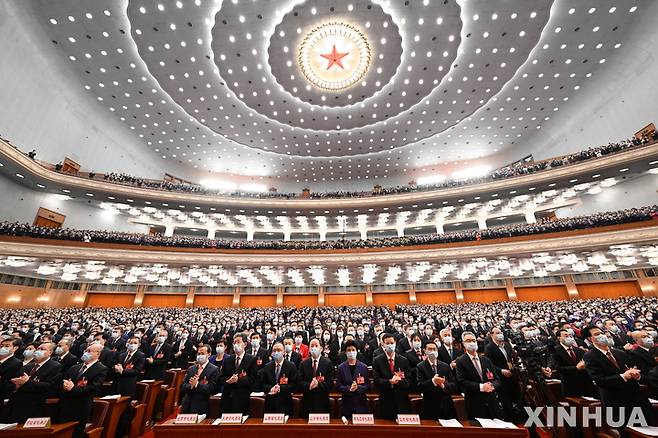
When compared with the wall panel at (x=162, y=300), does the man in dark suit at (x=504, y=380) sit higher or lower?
lower

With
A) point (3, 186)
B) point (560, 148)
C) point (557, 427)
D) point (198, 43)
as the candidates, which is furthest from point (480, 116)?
point (3, 186)

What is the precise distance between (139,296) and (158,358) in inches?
729

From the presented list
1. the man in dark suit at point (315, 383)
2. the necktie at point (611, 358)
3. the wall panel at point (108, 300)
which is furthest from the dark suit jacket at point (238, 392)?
the wall panel at point (108, 300)

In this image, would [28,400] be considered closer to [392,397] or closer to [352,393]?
[352,393]

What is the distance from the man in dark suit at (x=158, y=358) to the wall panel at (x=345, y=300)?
56.9 ft

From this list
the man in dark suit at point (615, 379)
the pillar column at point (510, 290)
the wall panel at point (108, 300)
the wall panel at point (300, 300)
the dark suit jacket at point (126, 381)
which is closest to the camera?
the man in dark suit at point (615, 379)

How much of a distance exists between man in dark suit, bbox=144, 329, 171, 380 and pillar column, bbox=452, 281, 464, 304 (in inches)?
776

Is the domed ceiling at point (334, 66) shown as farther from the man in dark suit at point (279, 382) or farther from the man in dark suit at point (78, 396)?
the man in dark suit at point (279, 382)

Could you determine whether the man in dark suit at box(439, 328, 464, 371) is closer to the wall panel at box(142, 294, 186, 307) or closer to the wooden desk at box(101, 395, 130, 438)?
the wooden desk at box(101, 395, 130, 438)

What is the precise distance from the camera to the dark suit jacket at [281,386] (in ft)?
11.8

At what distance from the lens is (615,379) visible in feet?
9.61

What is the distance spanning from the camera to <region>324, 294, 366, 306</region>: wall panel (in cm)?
2195

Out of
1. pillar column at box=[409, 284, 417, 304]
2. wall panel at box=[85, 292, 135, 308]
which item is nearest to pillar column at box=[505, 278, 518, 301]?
pillar column at box=[409, 284, 417, 304]

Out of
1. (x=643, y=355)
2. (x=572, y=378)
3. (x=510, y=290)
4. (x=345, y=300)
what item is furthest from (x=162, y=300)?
(x=510, y=290)
